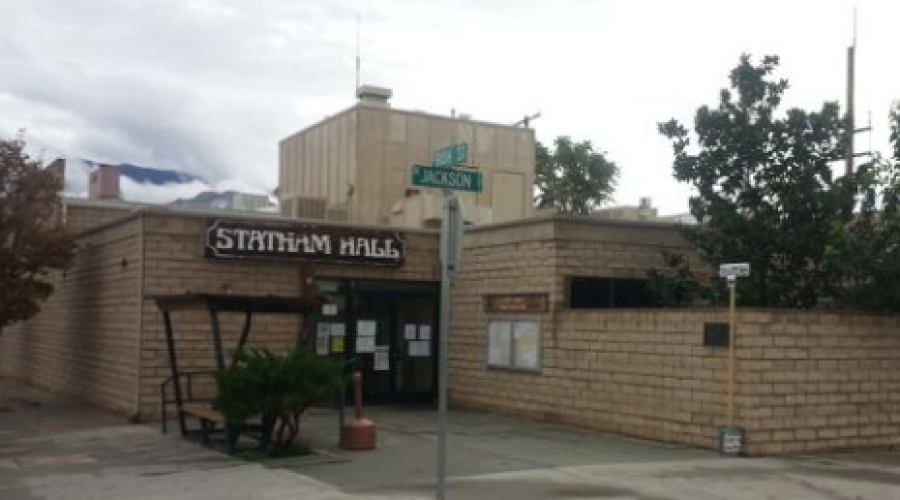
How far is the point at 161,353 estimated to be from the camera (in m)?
17.9

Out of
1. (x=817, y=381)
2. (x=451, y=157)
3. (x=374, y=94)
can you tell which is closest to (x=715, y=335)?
(x=817, y=381)

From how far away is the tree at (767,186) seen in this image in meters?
17.0

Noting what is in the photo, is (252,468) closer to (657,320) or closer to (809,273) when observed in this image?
(657,320)

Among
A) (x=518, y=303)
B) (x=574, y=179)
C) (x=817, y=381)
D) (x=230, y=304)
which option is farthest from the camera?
(x=574, y=179)

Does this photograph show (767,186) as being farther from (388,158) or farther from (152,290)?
(388,158)

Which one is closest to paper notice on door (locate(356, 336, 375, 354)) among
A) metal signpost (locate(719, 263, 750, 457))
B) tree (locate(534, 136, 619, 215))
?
metal signpost (locate(719, 263, 750, 457))

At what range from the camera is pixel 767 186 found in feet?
57.1

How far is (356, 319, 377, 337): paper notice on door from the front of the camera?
2042 centimetres

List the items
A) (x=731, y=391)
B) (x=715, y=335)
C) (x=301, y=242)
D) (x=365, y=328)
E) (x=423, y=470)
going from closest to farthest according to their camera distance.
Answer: (x=423, y=470), (x=731, y=391), (x=715, y=335), (x=301, y=242), (x=365, y=328)

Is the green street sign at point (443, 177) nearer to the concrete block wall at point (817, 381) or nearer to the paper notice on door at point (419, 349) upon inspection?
the concrete block wall at point (817, 381)

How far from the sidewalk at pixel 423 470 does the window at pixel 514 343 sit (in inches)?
69.9

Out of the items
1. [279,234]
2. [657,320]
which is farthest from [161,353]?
[657,320]

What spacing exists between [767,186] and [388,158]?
43.2ft

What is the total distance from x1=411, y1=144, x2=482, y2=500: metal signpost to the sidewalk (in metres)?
1.70
